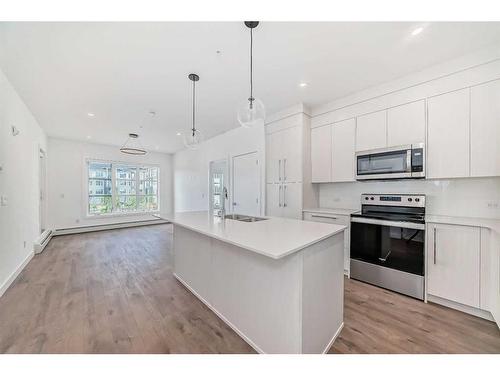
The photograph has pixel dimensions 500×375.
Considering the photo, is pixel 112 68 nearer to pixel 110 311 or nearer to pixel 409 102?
pixel 110 311

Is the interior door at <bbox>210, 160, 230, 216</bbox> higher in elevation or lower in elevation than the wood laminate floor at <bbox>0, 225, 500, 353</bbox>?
higher

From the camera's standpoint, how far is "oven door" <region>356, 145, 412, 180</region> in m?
2.54

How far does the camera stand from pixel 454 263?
2.09 metres

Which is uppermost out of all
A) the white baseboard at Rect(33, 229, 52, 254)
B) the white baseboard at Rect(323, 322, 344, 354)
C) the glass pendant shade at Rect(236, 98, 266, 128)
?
the glass pendant shade at Rect(236, 98, 266, 128)

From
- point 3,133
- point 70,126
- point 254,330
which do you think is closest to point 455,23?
point 254,330

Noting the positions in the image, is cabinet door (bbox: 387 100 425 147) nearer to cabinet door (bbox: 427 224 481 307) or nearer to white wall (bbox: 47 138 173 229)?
cabinet door (bbox: 427 224 481 307)

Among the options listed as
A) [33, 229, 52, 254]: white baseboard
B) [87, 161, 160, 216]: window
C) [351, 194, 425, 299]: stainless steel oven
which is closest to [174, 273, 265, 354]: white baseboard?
[351, 194, 425, 299]: stainless steel oven

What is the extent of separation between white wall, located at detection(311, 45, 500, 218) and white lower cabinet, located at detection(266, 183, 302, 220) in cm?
91

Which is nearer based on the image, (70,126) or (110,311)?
(110,311)

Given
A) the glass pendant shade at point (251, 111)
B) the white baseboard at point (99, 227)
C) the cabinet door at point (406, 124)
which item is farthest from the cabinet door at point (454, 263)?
the white baseboard at point (99, 227)

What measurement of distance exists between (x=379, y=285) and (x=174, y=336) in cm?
245

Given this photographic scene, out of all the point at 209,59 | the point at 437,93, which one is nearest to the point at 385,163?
the point at 437,93

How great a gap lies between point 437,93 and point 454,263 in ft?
A: 6.28

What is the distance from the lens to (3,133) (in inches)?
99.6
